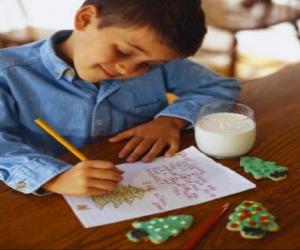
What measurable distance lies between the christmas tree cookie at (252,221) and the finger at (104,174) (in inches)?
7.1

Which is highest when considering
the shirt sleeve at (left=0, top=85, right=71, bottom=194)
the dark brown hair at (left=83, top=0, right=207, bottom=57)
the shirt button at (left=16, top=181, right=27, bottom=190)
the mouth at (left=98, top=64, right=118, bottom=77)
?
the dark brown hair at (left=83, top=0, right=207, bottom=57)

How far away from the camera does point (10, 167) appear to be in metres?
0.79

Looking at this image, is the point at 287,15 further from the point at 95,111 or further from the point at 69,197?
the point at 69,197

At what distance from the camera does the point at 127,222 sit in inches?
26.6

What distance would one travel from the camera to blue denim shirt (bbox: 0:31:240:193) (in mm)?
954

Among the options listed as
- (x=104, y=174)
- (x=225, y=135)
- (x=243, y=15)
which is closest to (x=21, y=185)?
(x=104, y=174)

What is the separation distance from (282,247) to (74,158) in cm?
40

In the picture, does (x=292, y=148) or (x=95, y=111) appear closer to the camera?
(x=292, y=148)

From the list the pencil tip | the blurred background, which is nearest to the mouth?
the pencil tip

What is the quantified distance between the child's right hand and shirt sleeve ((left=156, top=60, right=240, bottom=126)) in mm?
369

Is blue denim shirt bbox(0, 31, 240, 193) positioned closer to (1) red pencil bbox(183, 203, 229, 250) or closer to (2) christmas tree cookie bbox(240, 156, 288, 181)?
(2) christmas tree cookie bbox(240, 156, 288, 181)

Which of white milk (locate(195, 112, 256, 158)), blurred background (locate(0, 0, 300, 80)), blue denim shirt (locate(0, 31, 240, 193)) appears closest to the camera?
white milk (locate(195, 112, 256, 158))

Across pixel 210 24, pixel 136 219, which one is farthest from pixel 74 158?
pixel 210 24

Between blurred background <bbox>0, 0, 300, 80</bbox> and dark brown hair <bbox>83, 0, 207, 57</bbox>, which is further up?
dark brown hair <bbox>83, 0, 207, 57</bbox>
